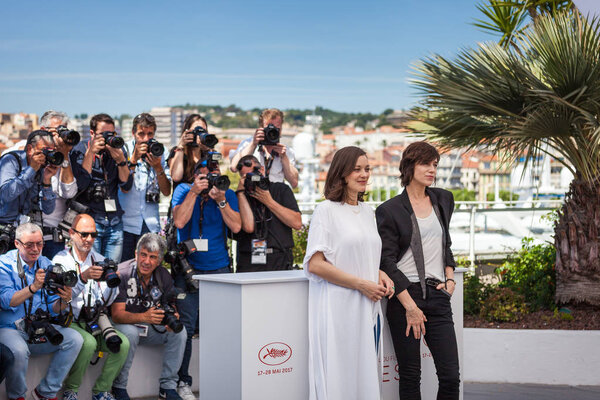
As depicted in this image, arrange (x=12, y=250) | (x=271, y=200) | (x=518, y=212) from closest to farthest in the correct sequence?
(x=12, y=250) → (x=271, y=200) → (x=518, y=212)

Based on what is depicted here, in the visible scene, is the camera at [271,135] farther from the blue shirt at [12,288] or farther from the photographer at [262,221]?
the blue shirt at [12,288]

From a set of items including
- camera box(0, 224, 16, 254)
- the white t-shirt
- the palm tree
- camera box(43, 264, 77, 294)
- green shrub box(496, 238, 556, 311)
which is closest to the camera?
the white t-shirt

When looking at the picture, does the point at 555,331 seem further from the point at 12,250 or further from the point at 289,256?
the point at 12,250

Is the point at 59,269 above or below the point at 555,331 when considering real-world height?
above

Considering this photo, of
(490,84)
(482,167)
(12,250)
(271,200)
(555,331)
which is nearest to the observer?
(12,250)

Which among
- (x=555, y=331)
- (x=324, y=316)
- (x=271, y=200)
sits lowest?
(x=555, y=331)

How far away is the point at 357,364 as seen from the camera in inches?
163

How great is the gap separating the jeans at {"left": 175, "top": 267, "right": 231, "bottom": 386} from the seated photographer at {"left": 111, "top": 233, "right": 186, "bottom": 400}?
0.34 ft

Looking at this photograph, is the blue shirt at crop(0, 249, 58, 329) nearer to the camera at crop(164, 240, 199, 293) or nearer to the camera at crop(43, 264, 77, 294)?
the camera at crop(43, 264, 77, 294)

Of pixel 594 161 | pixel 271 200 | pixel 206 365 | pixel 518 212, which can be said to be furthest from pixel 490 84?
pixel 518 212

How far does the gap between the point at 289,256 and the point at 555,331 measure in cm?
232

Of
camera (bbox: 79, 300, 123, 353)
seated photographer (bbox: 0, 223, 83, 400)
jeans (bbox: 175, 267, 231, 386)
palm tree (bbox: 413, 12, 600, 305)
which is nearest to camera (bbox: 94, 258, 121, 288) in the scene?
seated photographer (bbox: 0, 223, 83, 400)

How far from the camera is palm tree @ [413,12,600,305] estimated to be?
6.55 metres

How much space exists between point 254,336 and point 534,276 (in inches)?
179
